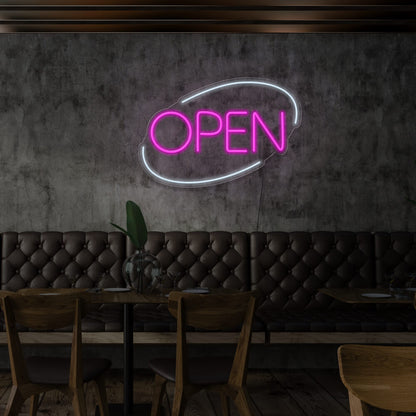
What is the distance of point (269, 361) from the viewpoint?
3760mm

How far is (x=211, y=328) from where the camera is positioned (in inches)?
82.7

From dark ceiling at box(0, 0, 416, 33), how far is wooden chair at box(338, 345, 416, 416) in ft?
10.5

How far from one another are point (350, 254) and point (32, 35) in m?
Answer: 3.15

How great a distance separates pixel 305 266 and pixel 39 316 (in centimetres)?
239

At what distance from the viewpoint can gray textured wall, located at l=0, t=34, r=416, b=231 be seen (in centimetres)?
425

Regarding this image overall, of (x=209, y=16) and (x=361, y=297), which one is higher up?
(x=209, y=16)

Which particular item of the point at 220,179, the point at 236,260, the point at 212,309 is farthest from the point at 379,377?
the point at 220,179

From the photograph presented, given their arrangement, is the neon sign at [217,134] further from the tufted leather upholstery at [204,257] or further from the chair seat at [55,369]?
the chair seat at [55,369]

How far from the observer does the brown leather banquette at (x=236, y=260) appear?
3.90 m

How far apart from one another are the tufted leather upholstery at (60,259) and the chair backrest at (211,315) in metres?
1.87

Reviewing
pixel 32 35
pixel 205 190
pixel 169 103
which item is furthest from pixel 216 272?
pixel 32 35

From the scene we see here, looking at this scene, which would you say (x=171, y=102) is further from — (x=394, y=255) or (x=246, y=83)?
(x=394, y=255)

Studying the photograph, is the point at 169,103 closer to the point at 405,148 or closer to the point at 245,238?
the point at 245,238

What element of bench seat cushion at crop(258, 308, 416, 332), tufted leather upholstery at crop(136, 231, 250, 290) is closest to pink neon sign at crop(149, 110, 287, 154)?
tufted leather upholstery at crop(136, 231, 250, 290)
